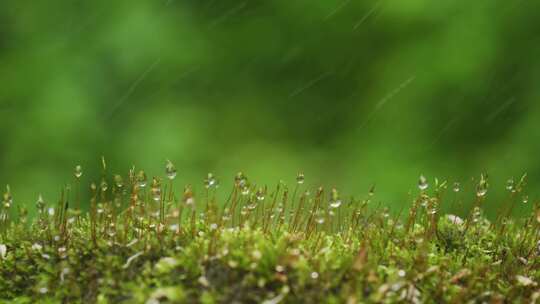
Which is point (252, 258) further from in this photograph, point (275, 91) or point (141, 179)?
point (275, 91)

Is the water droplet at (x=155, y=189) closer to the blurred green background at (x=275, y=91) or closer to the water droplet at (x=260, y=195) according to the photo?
the water droplet at (x=260, y=195)

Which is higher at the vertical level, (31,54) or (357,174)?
(31,54)

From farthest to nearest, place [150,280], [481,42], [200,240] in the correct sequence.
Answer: [481,42] → [200,240] → [150,280]

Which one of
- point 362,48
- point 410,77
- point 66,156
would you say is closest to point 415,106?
point 410,77

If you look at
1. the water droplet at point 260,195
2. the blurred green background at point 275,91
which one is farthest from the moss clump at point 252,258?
the blurred green background at point 275,91

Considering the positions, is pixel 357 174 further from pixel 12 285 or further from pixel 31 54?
pixel 12 285

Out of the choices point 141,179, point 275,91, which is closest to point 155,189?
point 141,179

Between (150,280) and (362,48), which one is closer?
(150,280)

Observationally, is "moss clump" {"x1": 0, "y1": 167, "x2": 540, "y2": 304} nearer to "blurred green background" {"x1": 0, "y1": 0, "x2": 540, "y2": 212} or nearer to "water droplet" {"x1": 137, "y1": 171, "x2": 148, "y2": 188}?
"water droplet" {"x1": 137, "y1": 171, "x2": 148, "y2": 188}
